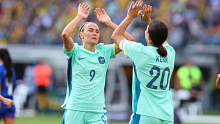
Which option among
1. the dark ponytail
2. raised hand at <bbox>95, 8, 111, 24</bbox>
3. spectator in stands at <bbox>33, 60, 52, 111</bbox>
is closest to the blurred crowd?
spectator in stands at <bbox>33, 60, 52, 111</bbox>

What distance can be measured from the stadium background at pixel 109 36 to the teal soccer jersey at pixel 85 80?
10.8 meters

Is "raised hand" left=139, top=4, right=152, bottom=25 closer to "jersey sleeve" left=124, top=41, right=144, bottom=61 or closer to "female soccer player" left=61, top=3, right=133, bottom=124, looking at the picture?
"female soccer player" left=61, top=3, right=133, bottom=124

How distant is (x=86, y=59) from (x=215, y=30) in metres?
16.4

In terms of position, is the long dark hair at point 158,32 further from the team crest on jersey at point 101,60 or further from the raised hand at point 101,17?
the team crest on jersey at point 101,60

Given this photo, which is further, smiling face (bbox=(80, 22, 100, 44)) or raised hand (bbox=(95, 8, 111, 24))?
smiling face (bbox=(80, 22, 100, 44))

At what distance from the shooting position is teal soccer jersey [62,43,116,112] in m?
7.16

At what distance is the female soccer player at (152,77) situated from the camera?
609cm

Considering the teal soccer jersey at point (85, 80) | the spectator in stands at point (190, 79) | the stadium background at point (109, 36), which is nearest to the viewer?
the teal soccer jersey at point (85, 80)

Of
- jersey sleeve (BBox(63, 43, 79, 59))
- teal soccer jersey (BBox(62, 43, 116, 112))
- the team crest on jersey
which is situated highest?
jersey sleeve (BBox(63, 43, 79, 59))

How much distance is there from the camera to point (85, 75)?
723 centimetres

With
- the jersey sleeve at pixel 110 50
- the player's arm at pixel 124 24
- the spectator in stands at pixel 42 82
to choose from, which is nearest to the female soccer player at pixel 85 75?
the jersey sleeve at pixel 110 50

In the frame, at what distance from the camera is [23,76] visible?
2245cm

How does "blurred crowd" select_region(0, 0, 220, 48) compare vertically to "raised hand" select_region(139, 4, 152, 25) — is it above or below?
above

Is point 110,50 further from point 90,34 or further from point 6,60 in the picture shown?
point 6,60
